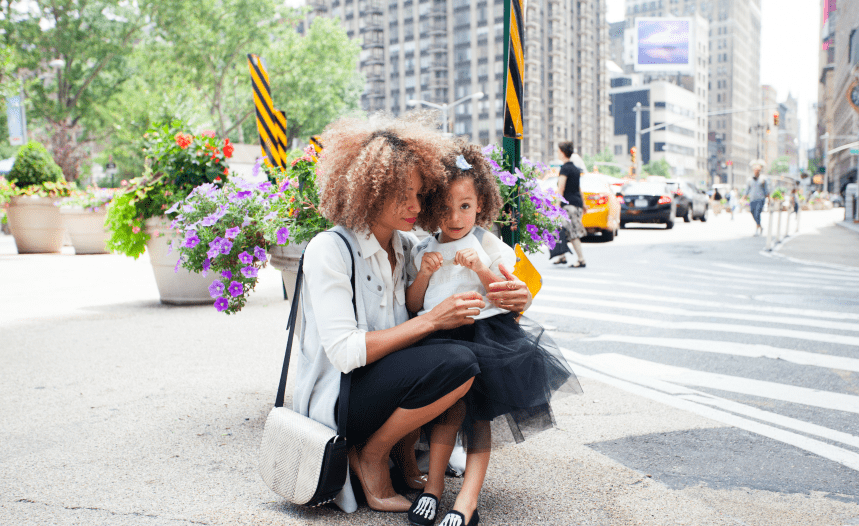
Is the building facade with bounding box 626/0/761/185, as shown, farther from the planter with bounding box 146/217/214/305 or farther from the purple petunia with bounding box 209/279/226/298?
the purple petunia with bounding box 209/279/226/298

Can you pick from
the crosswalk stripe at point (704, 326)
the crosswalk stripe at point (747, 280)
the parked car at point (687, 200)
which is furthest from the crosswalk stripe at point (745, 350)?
the parked car at point (687, 200)

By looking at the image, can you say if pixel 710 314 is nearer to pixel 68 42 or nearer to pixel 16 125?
pixel 16 125

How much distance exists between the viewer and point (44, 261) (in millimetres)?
13648

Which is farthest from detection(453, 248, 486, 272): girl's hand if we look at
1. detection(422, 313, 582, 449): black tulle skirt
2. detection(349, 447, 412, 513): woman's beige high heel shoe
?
detection(349, 447, 412, 513): woman's beige high heel shoe

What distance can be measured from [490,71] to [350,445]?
343ft

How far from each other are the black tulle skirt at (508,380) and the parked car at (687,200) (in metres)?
23.8

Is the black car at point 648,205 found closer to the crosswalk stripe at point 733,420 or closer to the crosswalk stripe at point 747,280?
the crosswalk stripe at point 747,280

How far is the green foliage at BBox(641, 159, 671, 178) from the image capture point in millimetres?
113562

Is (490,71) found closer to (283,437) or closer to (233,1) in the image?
(233,1)

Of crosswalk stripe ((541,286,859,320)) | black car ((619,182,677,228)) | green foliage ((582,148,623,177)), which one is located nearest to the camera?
crosswalk stripe ((541,286,859,320))

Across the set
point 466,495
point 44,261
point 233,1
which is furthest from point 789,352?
point 233,1

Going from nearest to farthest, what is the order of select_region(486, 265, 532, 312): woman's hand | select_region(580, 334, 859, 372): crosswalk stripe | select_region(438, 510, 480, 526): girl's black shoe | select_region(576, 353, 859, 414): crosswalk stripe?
select_region(438, 510, 480, 526): girl's black shoe < select_region(486, 265, 532, 312): woman's hand < select_region(576, 353, 859, 414): crosswalk stripe < select_region(580, 334, 859, 372): crosswalk stripe

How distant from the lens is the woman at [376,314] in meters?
2.57

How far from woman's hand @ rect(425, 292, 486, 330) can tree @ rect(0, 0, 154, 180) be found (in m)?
32.8
